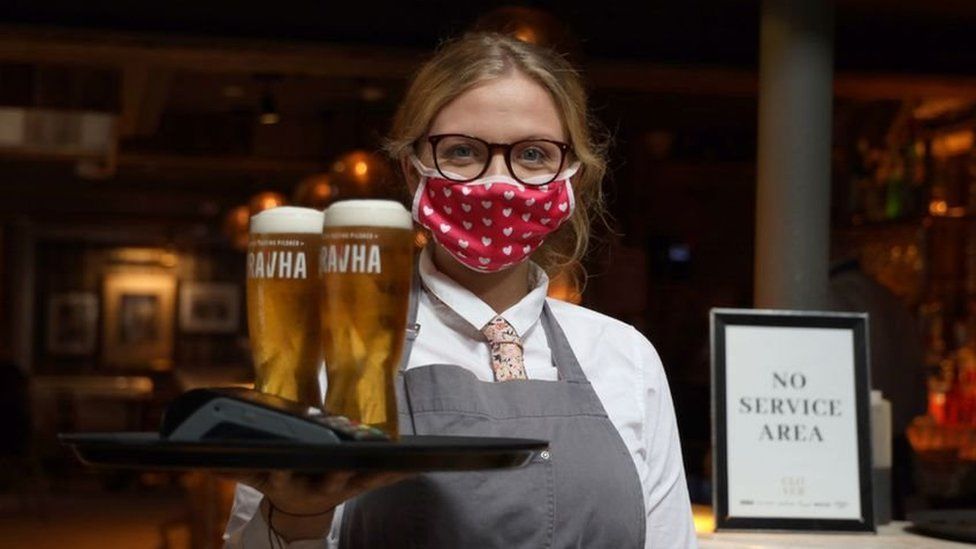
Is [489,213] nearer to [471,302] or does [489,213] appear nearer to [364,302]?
[471,302]

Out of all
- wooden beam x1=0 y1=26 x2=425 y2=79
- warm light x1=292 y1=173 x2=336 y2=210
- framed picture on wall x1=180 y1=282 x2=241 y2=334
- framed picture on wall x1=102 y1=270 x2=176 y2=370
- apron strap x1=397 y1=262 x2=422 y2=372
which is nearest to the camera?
apron strap x1=397 y1=262 x2=422 y2=372

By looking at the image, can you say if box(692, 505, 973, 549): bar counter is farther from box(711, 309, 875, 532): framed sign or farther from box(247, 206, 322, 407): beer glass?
box(247, 206, 322, 407): beer glass

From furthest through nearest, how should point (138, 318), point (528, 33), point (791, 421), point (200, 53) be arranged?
point (138, 318), point (200, 53), point (528, 33), point (791, 421)

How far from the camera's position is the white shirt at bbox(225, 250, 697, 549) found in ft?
5.67

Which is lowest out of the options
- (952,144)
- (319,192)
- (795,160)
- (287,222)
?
(287,222)

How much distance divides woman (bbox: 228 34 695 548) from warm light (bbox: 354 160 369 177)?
5877mm

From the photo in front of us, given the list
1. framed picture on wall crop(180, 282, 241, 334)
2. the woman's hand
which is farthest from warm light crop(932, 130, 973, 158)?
framed picture on wall crop(180, 282, 241, 334)

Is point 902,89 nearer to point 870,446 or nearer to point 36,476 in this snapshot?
point 870,446

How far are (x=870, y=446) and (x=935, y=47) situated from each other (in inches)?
164

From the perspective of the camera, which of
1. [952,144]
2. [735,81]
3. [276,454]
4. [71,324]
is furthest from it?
[71,324]

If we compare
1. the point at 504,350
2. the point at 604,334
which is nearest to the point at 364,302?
the point at 504,350

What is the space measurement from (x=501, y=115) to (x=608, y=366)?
1.13 feet

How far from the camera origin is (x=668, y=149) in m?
9.93

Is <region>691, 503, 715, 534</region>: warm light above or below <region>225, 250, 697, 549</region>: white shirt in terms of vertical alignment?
below
